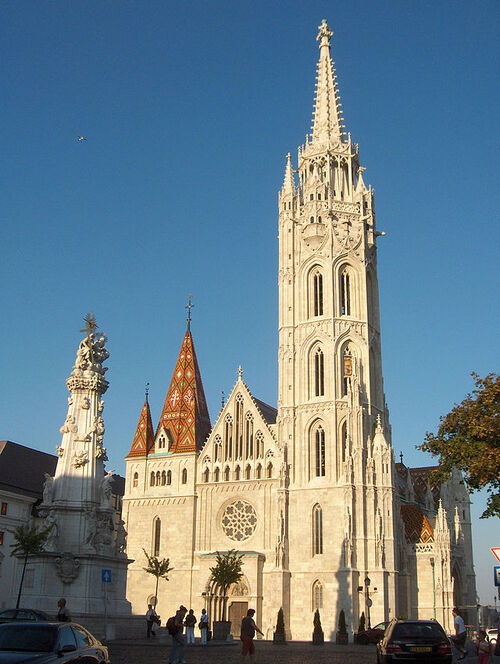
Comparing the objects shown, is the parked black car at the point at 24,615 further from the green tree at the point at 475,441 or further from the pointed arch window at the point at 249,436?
the pointed arch window at the point at 249,436

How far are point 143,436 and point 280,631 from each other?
2016cm

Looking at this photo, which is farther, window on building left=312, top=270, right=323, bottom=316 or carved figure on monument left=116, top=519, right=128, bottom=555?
window on building left=312, top=270, right=323, bottom=316

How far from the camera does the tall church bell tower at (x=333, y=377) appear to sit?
47812 millimetres

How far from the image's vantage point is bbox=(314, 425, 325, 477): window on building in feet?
167

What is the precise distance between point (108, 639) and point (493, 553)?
14.9 m

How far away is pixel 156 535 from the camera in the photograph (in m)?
53.9

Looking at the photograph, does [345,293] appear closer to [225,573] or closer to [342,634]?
[225,573]

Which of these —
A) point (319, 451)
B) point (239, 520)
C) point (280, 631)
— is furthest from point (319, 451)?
point (280, 631)

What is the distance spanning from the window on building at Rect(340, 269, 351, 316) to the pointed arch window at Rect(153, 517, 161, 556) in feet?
65.0

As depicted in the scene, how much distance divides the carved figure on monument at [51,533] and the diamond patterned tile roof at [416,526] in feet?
107

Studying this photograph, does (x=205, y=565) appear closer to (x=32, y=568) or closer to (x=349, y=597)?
(x=349, y=597)

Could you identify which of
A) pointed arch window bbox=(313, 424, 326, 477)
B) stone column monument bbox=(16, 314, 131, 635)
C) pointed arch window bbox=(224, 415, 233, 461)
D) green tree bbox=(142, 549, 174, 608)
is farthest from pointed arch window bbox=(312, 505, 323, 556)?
stone column monument bbox=(16, 314, 131, 635)

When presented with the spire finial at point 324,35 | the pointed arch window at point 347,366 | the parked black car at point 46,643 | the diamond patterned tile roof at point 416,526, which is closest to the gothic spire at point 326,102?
the spire finial at point 324,35

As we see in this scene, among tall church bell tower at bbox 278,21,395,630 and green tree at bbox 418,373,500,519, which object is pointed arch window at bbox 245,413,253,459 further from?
green tree at bbox 418,373,500,519
